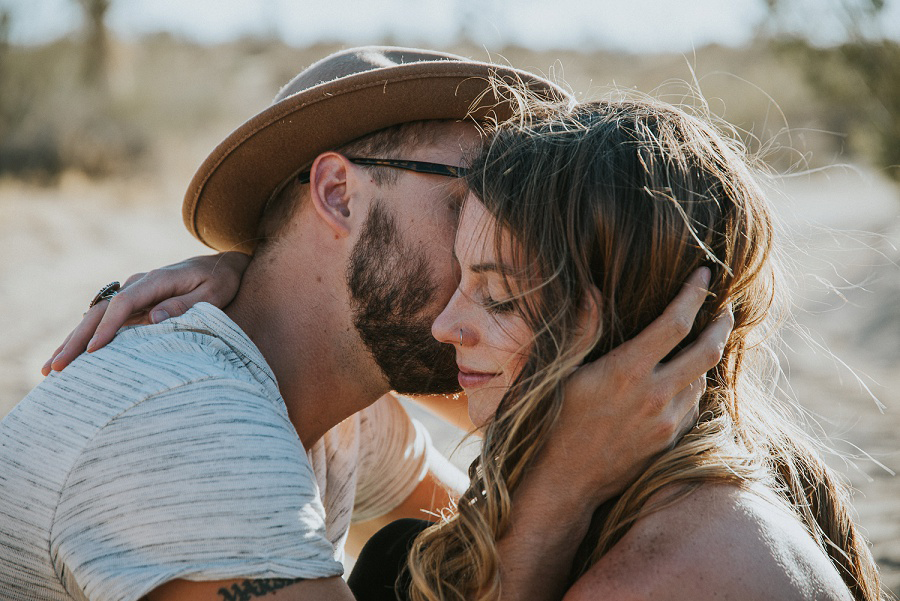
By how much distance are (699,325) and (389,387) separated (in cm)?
113

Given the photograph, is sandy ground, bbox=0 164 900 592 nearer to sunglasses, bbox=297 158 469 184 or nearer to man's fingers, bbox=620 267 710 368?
man's fingers, bbox=620 267 710 368

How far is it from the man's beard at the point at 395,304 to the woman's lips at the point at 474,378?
469 mm

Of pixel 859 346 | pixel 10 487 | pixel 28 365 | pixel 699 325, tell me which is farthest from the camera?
pixel 859 346

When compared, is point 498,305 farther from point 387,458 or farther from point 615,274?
point 387,458

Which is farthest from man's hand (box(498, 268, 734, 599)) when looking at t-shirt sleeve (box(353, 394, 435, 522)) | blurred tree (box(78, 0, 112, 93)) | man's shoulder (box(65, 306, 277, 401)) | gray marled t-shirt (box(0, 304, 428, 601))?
blurred tree (box(78, 0, 112, 93))

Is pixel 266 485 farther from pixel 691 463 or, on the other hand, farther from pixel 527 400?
pixel 691 463

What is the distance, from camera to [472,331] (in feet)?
7.15

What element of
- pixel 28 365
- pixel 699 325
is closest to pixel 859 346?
pixel 699 325

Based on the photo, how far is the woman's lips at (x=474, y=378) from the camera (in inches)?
87.0

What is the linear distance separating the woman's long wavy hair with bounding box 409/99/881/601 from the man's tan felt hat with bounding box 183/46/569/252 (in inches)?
Result: 17.3

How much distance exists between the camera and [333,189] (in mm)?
2838

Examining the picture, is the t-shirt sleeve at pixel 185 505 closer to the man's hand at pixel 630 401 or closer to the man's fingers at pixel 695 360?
the man's hand at pixel 630 401

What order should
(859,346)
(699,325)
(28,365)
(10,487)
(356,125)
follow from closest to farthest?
(10,487) → (699,325) → (356,125) → (28,365) → (859,346)

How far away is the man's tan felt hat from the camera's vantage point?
8.60ft
